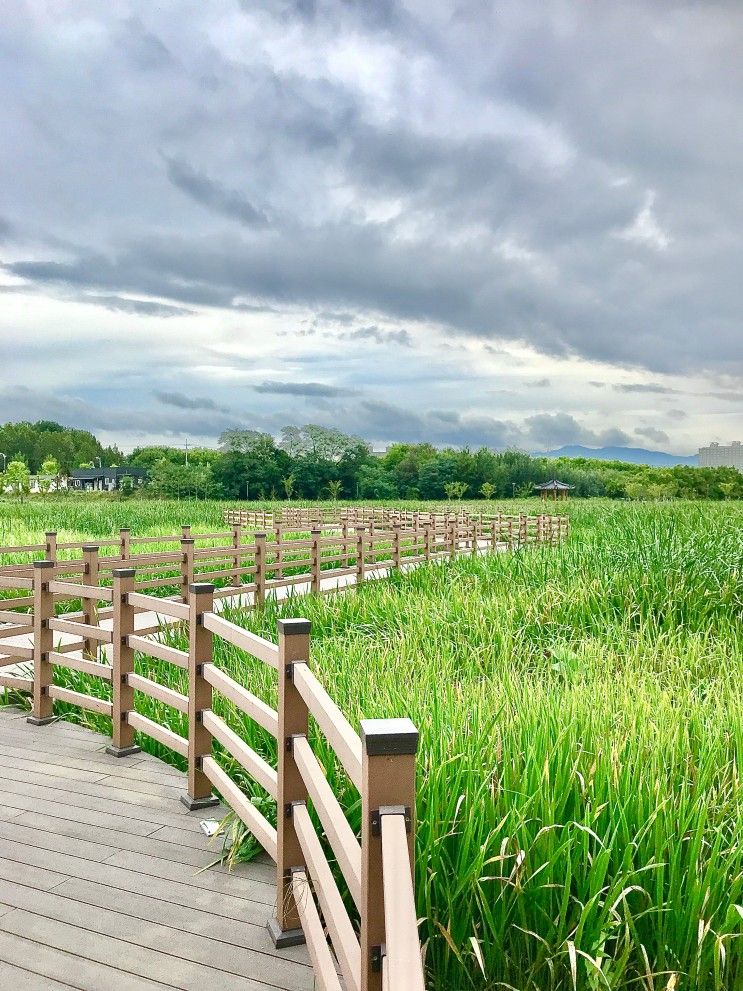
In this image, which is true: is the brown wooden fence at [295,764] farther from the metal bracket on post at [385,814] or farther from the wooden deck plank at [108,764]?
the wooden deck plank at [108,764]

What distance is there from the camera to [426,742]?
12.9 feet

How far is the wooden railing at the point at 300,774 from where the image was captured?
1.93 m

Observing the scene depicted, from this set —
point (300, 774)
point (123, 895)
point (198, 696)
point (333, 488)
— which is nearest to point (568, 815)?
point (300, 774)

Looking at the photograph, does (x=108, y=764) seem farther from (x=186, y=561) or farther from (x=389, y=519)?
(x=389, y=519)

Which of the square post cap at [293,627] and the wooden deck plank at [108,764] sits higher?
the square post cap at [293,627]

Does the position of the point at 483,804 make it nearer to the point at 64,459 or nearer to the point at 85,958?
the point at 85,958

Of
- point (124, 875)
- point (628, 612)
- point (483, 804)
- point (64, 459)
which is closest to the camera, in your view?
point (483, 804)

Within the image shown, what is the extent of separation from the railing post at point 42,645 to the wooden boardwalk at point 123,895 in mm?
1383

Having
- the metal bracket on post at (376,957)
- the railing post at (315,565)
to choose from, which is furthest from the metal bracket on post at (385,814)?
the railing post at (315,565)

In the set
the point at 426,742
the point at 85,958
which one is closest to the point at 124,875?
the point at 85,958

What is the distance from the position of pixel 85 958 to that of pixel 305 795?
1.01 meters

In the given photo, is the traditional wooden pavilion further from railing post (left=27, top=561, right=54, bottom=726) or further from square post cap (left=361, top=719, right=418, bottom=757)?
square post cap (left=361, top=719, right=418, bottom=757)

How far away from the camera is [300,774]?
3.21 meters

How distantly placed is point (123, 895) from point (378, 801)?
2176 millimetres
